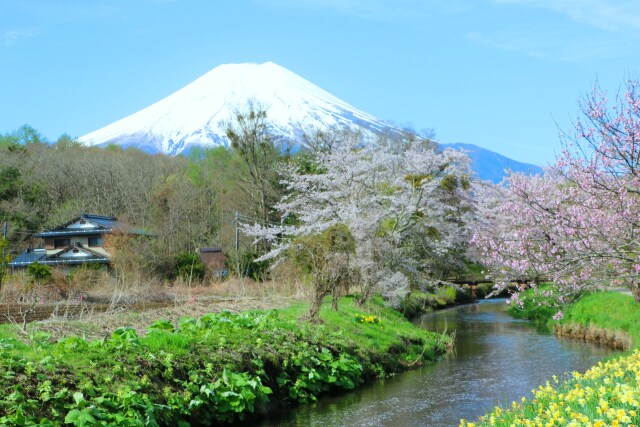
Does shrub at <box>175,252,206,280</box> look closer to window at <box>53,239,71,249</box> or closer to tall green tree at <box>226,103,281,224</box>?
tall green tree at <box>226,103,281,224</box>

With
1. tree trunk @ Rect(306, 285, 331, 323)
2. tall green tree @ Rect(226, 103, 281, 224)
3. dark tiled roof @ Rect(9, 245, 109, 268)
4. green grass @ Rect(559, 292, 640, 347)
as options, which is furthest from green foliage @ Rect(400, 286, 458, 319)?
dark tiled roof @ Rect(9, 245, 109, 268)

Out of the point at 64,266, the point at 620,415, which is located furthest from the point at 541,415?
the point at 64,266

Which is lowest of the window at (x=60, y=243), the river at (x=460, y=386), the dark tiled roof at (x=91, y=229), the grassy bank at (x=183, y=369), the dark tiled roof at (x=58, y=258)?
the river at (x=460, y=386)

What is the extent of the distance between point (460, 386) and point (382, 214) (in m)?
14.5

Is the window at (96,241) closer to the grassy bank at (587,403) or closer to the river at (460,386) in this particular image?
the river at (460,386)

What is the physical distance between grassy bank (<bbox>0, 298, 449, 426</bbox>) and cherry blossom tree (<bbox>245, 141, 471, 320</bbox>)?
8074mm

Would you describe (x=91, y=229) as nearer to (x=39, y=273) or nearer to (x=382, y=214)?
(x=39, y=273)

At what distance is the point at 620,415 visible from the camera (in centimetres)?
598

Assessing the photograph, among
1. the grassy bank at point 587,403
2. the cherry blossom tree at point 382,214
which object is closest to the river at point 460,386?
the grassy bank at point 587,403

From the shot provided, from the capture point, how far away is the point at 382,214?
29.8 metres

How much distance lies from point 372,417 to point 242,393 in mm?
2544

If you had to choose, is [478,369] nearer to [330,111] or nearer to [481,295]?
[481,295]

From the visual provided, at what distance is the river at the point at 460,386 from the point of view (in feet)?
42.5

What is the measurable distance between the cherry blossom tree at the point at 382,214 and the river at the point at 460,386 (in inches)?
187
